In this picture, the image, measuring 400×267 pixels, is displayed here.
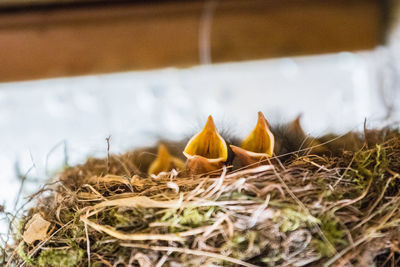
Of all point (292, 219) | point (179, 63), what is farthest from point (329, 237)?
point (179, 63)

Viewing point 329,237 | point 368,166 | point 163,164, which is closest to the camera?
point 329,237

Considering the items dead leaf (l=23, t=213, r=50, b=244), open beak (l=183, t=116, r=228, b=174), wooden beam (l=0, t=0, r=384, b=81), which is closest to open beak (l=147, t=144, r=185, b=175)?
open beak (l=183, t=116, r=228, b=174)

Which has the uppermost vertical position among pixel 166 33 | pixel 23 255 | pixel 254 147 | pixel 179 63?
pixel 166 33

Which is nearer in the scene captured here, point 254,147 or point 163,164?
point 254,147

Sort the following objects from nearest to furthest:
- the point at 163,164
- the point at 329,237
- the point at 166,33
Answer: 1. the point at 329,237
2. the point at 163,164
3. the point at 166,33

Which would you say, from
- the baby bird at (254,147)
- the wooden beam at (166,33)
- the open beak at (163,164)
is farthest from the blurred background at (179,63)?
the baby bird at (254,147)

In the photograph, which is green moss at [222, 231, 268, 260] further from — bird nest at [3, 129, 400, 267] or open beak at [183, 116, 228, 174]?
open beak at [183, 116, 228, 174]

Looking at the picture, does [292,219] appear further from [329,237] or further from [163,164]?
[163,164]
